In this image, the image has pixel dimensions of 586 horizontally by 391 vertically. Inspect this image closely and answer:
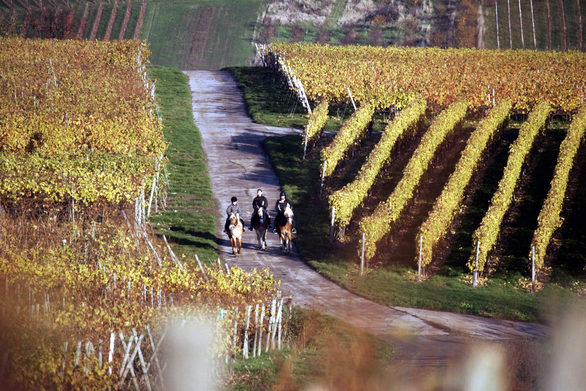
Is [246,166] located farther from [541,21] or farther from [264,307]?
→ [541,21]

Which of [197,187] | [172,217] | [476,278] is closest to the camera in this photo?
[476,278]

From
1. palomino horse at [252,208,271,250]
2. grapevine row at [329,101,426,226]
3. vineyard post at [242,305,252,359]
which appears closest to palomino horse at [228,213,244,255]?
palomino horse at [252,208,271,250]

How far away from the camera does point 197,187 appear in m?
37.2

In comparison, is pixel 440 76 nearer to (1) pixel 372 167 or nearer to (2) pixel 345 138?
(2) pixel 345 138

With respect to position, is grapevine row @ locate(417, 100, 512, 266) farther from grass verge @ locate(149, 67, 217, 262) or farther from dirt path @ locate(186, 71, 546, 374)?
grass verge @ locate(149, 67, 217, 262)

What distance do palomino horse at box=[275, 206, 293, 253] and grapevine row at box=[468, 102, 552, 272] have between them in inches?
246

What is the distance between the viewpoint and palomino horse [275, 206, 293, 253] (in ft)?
97.9

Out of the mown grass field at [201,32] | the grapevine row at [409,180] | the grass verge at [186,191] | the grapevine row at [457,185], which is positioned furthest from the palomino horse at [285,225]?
the mown grass field at [201,32]

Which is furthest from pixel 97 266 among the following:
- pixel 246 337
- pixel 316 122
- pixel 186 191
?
pixel 316 122

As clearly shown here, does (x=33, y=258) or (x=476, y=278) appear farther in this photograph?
(x=476, y=278)

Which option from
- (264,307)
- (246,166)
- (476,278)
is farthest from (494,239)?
(246,166)

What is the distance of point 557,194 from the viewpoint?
33.3 m

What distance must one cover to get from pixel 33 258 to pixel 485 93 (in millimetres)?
34086

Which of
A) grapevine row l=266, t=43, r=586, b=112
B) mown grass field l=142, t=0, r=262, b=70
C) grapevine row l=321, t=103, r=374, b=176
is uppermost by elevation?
mown grass field l=142, t=0, r=262, b=70
